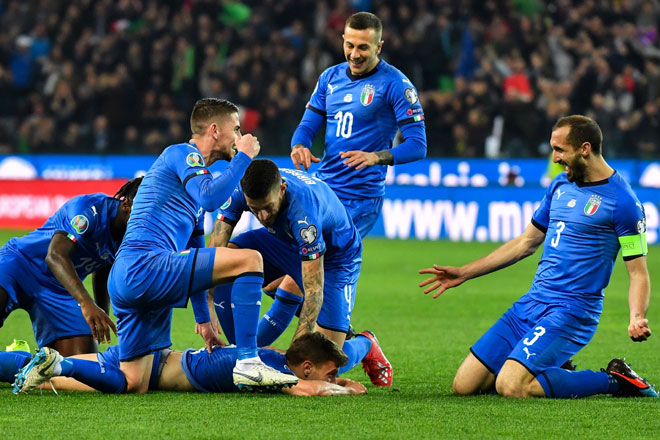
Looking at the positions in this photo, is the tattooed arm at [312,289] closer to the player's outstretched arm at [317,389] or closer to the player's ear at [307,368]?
the player's ear at [307,368]

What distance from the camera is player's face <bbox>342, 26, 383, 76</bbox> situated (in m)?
7.22

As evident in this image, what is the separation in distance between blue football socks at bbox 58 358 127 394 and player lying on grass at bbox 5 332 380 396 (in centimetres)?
3

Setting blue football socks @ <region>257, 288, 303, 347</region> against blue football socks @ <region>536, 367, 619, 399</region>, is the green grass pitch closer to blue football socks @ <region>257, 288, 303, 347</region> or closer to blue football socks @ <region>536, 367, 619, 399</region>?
blue football socks @ <region>536, 367, 619, 399</region>

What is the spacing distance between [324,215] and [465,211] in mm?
11624

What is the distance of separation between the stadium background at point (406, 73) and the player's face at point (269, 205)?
6.25m

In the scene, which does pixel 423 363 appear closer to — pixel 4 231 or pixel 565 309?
pixel 565 309

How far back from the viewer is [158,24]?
2239 centimetres

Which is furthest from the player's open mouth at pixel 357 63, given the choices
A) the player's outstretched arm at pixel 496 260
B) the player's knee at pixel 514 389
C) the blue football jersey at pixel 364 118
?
the player's knee at pixel 514 389

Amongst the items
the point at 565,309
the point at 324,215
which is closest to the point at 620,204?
the point at 565,309

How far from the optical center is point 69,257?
622 centimetres

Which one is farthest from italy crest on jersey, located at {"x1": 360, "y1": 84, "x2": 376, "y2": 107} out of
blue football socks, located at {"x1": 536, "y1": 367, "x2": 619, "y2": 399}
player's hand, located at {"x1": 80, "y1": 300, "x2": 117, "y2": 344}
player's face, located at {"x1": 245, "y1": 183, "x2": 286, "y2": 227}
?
player's hand, located at {"x1": 80, "y1": 300, "x2": 117, "y2": 344}

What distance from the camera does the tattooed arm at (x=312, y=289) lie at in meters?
6.09

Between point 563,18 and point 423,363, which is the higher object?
point 563,18

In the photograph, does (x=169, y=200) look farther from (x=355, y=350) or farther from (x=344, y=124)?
(x=344, y=124)
